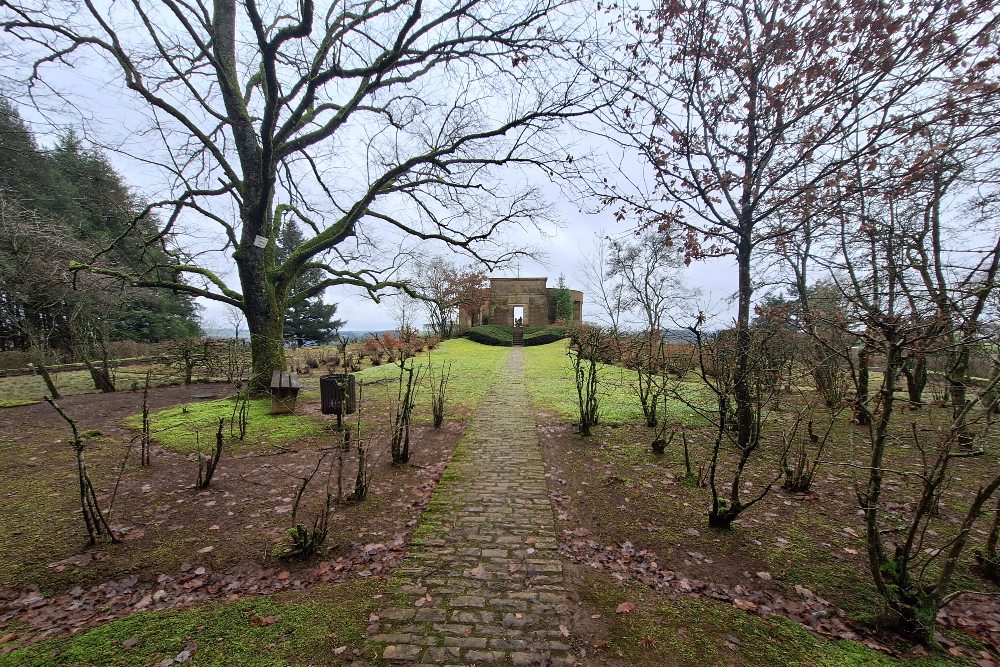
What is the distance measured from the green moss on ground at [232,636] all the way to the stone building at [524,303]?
114ft

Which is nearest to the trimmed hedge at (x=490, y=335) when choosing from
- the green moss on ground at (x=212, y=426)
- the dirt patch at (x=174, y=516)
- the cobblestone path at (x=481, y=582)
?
the green moss on ground at (x=212, y=426)

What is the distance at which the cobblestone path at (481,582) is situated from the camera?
243cm

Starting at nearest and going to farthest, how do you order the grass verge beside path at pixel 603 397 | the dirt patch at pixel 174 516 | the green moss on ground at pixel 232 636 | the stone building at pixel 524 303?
1. the green moss on ground at pixel 232 636
2. the dirt patch at pixel 174 516
3. the grass verge beside path at pixel 603 397
4. the stone building at pixel 524 303

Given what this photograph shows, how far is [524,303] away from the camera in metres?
38.1

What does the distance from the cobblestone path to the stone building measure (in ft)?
107

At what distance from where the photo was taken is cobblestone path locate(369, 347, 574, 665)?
2432mm

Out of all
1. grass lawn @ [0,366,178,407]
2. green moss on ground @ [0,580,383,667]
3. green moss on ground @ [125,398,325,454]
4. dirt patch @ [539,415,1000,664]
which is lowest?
dirt patch @ [539,415,1000,664]

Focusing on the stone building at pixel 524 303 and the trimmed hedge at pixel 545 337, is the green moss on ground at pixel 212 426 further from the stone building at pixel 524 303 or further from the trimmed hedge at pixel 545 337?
the stone building at pixel 524 303

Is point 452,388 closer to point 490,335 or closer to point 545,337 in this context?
point 490,335

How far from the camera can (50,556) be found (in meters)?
3.39

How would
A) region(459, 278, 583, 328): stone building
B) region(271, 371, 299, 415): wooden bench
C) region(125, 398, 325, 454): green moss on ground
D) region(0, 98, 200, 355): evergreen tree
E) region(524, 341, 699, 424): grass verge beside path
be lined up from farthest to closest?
region(459, 278, 583, 328): stone building
region(0, 98, 200, 355): evergreen tree
region(524, 341, 699, 424): grass verge beside path
region(271, 371, 299, 415): wooden bench
region(125, 398, 325, 454): green moss on ground

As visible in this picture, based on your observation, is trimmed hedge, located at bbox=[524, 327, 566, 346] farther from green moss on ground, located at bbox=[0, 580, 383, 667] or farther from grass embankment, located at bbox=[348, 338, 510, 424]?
green moss on ground, located at bbox=[0, 580, 383, 667]

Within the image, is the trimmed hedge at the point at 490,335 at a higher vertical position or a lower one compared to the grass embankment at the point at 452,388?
higher

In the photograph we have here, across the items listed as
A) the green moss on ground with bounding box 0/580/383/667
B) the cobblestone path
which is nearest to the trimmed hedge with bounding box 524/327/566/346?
the cobblestone path
